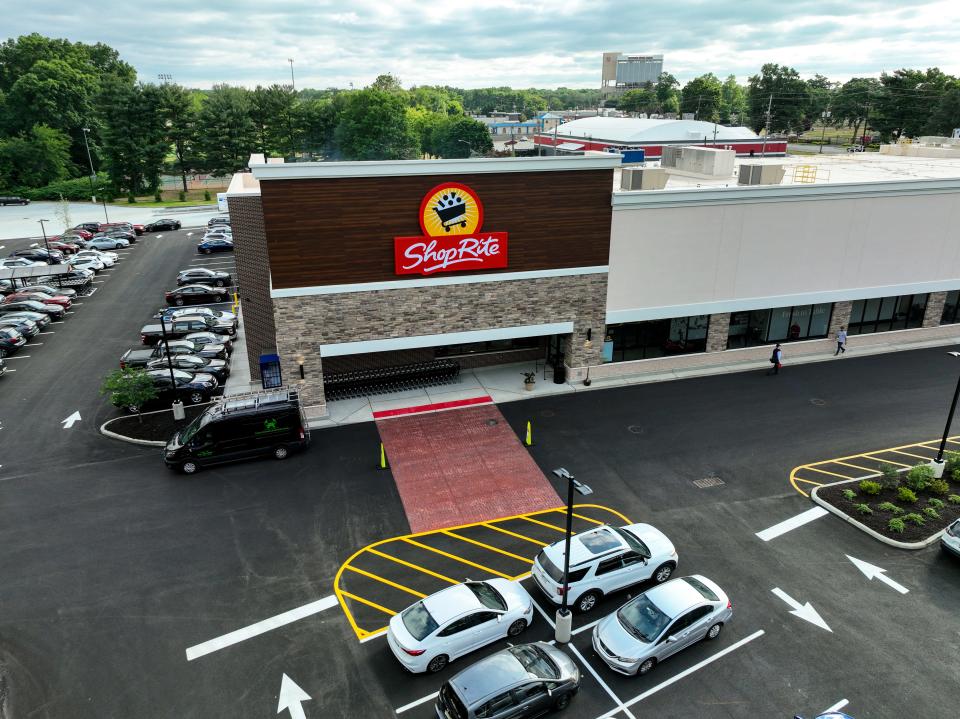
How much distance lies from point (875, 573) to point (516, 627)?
11.0 m

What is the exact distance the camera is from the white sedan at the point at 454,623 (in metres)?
15.3

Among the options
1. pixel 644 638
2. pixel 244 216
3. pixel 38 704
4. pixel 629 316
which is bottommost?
pixel 38 704

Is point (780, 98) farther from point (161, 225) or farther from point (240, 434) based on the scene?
point (240, 434)

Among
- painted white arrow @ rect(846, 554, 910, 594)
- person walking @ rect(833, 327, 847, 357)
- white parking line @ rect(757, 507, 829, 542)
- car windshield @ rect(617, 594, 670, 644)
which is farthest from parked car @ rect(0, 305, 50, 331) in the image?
person walking @ rect(833, 327, 847, 357)

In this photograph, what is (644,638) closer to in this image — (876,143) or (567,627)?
(567,627)

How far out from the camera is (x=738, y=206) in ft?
101

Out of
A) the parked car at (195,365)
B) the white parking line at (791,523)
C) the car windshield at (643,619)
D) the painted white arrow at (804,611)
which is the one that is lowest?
the painted white arrow at (804,611)

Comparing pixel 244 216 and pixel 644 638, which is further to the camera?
pixel 244 216

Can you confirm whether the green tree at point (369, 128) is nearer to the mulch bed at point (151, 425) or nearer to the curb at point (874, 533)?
the mulch bed at point (151, 425)

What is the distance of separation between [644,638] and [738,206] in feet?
73.7

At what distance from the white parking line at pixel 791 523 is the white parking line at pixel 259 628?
44.3ft

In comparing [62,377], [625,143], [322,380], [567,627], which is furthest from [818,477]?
[625,143]

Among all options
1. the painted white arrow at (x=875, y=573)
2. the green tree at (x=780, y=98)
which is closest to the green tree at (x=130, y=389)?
the painted white arrow at (x=875, y=573)

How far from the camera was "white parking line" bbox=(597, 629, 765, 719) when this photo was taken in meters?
14.8
